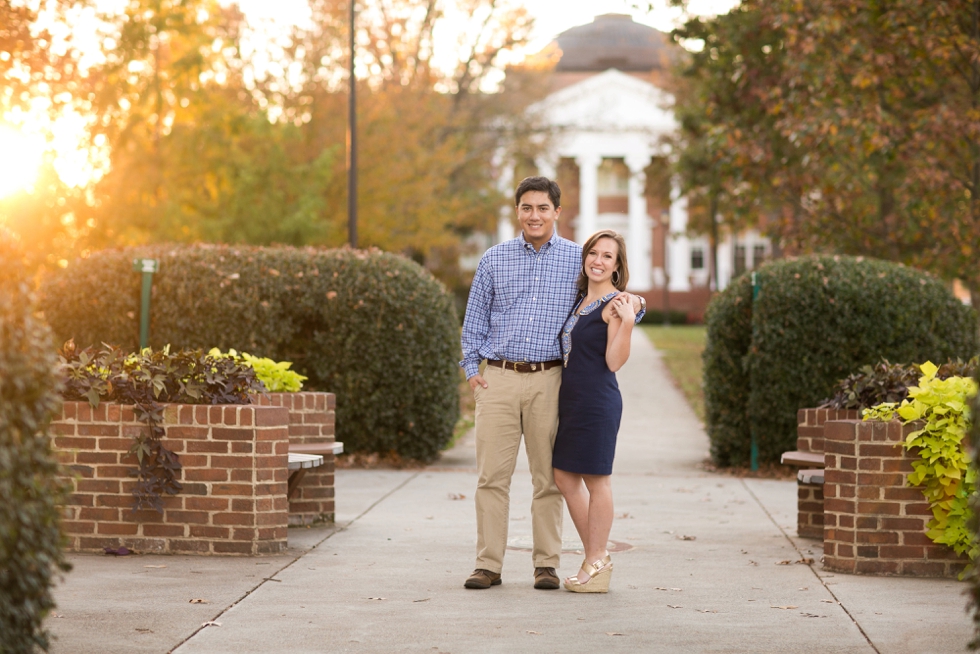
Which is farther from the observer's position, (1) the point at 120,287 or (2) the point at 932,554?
(1) the point at 120,287

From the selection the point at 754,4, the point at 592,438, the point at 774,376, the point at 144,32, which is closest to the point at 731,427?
the point at 774,376

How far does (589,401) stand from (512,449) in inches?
19.8

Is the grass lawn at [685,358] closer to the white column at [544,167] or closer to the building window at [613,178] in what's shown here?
the white column at [544,167]

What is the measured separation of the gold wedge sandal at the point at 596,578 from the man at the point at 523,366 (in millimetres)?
168

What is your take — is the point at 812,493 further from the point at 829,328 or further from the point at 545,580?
the point at 829,328

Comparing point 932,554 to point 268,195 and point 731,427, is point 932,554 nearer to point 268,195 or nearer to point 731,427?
point 731,427

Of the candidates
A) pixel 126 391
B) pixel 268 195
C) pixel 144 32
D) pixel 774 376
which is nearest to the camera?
pixel 126 391

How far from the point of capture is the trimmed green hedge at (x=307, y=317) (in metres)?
12.4

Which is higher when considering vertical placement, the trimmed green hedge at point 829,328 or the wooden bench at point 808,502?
the trimmed green hedge at point 829,328

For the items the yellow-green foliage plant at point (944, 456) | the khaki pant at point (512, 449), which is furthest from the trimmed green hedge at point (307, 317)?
the yellow-green foliage plant at point (944, 456)

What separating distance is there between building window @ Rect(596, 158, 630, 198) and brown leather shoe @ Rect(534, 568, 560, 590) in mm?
65974

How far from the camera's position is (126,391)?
740cm

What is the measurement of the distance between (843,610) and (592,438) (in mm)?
1447

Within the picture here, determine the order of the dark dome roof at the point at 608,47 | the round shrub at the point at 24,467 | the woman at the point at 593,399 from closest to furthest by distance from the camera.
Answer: the round shrub at the point at 24,467 < the woman at the point at 593,399 < the dark dome roof at the point at 608,47
